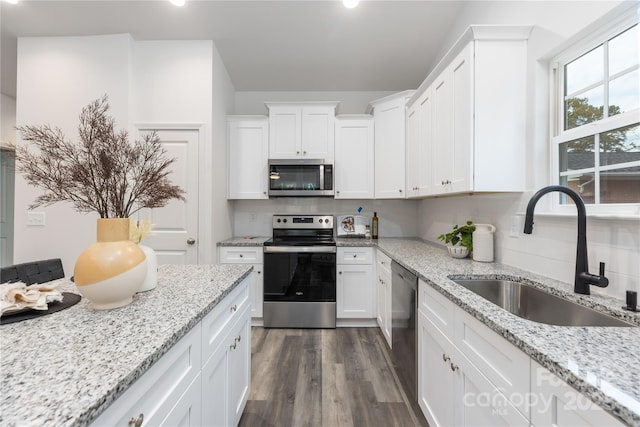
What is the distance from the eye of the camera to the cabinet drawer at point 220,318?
101cm

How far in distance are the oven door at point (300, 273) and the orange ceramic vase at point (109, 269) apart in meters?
1.84

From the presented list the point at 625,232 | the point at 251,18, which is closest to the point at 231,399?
the point at 625,232

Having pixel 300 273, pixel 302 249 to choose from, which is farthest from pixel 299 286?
pixel 302 249

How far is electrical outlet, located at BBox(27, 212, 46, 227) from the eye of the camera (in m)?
2.53

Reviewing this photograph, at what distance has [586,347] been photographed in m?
0.72

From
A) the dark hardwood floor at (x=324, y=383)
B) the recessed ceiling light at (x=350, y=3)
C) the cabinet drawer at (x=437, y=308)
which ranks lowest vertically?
the dark hardwood floor at (x=324, y=383)

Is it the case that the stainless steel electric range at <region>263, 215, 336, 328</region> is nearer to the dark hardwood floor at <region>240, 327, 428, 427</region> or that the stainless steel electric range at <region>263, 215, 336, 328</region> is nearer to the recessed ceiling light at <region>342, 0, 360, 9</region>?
the dark hardwood floor at <region>240, 327, 428, 427</region>

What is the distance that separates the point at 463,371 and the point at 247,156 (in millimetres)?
2842

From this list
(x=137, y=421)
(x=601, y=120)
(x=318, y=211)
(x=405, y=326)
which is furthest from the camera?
(x=318, y=211)

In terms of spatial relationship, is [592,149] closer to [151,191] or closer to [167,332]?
[167,332]

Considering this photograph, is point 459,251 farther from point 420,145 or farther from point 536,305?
point 420,145

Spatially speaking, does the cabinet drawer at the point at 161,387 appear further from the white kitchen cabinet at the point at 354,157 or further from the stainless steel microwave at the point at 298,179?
the white kitchen cabinet at the point at 354,157

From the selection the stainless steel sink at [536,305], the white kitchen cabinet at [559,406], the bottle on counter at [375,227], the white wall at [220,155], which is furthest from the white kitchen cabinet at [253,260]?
the white kitchen cabinet at [559,406]

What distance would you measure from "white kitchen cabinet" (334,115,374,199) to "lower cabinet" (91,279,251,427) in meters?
1.91
